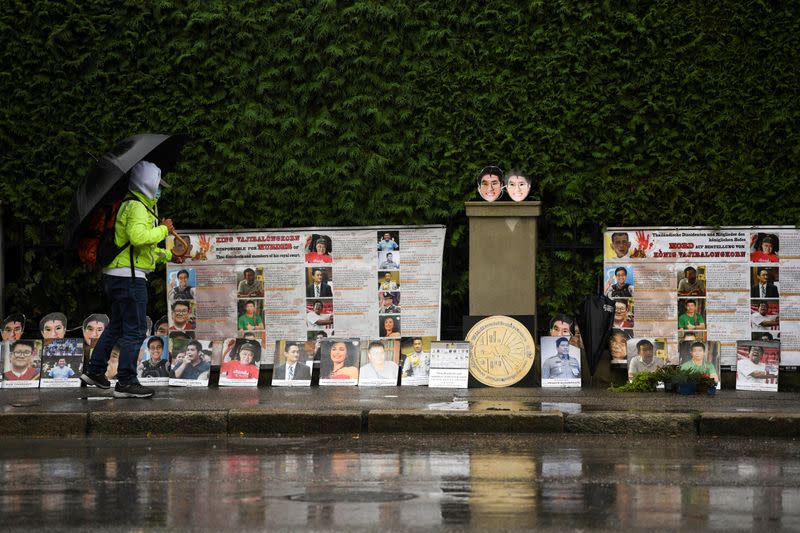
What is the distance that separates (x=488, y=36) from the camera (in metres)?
12.3

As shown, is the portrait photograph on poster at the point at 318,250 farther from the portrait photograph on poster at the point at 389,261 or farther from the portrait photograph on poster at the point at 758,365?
the portrait photograph on poster at the point at 758,365

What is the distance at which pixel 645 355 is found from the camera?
11.6m

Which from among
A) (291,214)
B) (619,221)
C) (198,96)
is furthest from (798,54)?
(198,96)

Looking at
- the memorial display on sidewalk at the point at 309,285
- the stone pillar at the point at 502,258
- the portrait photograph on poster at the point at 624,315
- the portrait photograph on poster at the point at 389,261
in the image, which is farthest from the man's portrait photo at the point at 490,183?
the portrait photograph on poster at the point at 624,315

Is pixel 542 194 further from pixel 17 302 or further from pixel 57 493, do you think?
pixel 57 493

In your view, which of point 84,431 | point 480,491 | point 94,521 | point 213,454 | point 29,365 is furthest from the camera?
point 29,365

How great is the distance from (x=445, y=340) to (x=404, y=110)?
251 cm

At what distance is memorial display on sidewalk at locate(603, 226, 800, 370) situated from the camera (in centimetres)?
1165

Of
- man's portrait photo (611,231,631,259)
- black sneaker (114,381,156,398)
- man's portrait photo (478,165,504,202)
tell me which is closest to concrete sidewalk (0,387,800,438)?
black sneaker (114,381,156,398)

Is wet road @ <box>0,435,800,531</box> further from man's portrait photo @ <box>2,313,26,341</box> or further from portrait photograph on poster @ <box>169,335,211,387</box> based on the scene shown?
man's portrait photo @ <box>2,313,26,341</box>

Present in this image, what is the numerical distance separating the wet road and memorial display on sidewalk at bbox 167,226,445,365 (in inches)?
133

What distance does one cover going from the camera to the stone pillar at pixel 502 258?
474 inches

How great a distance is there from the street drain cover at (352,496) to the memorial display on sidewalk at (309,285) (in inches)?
225

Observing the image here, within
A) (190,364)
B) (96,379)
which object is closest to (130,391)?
(96,379)
